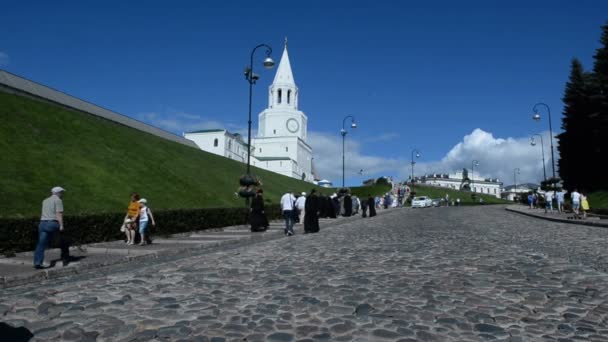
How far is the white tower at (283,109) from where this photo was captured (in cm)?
11588

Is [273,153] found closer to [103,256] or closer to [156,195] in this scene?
[156,195]

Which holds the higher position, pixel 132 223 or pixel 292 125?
pixel 292 125

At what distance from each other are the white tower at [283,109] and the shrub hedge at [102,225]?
96668 millimetres

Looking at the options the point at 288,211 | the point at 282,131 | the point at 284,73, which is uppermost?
the point at 284,73

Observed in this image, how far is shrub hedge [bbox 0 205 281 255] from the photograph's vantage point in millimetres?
10836

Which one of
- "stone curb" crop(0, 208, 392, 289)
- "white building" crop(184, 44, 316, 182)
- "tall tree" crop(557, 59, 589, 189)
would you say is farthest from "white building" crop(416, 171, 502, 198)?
"stone curb" crop(0, 208, 392, 289)

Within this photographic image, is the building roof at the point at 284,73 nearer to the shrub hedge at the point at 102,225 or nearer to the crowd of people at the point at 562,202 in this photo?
the crowd of people at the point at 562,202

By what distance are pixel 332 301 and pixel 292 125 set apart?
377 feet

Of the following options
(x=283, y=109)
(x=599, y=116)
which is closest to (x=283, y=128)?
(x=283, y=109)

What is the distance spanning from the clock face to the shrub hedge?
3828 inches

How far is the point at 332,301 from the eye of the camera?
566 cm

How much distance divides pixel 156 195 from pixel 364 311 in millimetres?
23989

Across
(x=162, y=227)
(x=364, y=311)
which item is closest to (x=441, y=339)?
(x=364, y=311)

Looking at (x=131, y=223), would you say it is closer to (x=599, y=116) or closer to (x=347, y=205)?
(x=347, y=205)
